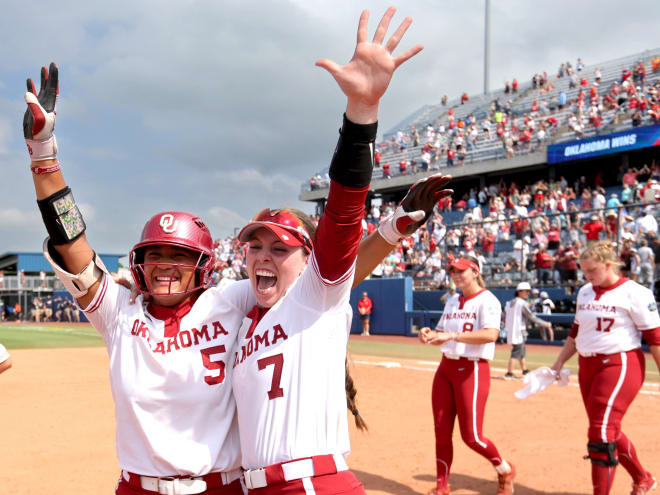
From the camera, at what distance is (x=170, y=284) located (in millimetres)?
2590

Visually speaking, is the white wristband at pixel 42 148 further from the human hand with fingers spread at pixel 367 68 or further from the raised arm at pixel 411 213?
the raised arm at pixel 411 213

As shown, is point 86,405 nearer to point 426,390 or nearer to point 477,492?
point 426,390

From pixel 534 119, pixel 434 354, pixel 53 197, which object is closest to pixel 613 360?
pixel 53 197

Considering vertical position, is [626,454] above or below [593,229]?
below

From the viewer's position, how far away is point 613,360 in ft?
15.7

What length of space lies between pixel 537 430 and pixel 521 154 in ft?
81.7

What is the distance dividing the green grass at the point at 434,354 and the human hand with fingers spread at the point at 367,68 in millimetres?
11166

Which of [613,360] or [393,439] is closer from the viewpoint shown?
[613,360]

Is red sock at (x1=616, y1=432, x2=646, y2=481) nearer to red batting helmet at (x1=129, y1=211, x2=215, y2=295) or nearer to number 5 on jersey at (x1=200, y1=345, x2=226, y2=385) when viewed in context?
number 5 on jersey at (x1=200, y1=345, x2=226, y2=385)

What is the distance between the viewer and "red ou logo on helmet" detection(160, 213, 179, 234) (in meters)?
2.63

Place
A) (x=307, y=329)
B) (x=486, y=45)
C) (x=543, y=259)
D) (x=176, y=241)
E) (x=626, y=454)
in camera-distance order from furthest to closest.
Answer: (x=486, y=45) → (x=543, y=259) → (x=626, y=454) → (x=176, y=241) → (x=307, y=329)

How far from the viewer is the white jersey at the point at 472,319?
5.25 meters

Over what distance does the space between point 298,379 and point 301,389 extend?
0.04m

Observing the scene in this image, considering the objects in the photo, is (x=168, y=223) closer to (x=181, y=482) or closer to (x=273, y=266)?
(x=273, y=266)
